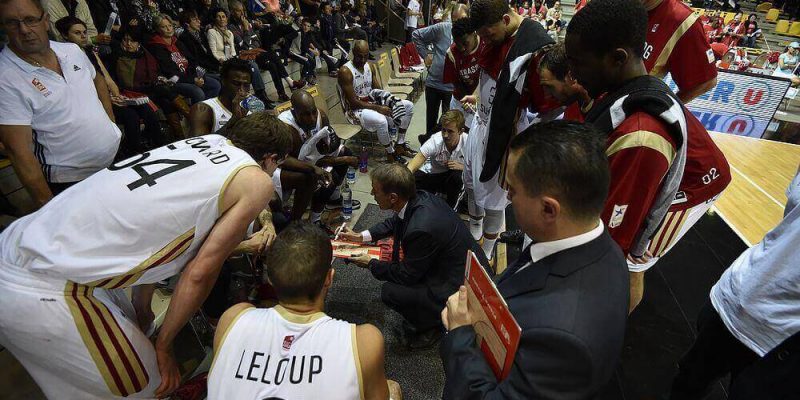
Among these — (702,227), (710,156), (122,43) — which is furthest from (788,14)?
(122,43)

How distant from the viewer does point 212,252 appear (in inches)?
63.2

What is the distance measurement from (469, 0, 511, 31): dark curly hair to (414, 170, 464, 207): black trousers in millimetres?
1660

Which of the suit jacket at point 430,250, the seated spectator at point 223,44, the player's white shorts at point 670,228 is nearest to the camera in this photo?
the player's white shorts at point 670,228

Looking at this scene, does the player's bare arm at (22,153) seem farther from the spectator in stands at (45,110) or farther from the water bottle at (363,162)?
the water bottle at (363,162)

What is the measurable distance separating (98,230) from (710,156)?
249 centimetres

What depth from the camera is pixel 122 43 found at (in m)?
4.55

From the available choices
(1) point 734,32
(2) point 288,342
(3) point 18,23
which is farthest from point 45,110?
(1) point 734,32

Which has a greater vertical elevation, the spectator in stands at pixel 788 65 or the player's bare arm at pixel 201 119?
the player's bare arm at pixel 201 119

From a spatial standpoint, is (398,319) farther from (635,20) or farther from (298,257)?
(635,20)

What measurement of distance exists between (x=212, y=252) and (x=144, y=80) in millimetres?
4114

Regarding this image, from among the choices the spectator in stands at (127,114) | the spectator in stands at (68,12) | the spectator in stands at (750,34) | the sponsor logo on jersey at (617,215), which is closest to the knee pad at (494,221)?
the sponsor logo on jersey at (617,215)

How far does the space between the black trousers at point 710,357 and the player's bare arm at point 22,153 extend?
3.36 meters

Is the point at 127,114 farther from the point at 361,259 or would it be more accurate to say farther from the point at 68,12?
the point at 361,259

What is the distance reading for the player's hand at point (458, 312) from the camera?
117cm
